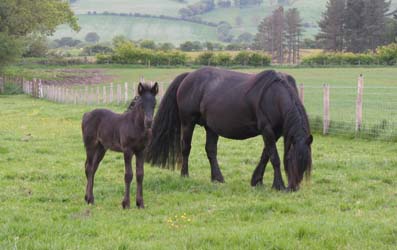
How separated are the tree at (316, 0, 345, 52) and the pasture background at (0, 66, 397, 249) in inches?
3208

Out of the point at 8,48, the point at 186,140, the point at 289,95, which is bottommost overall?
the point at 186,140

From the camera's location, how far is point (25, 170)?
11008 millimetres

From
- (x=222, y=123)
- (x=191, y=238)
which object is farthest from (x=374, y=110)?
(x=191, y=238)

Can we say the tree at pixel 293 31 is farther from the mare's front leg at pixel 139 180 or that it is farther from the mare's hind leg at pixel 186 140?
the mare's front leg at pixel 139 180

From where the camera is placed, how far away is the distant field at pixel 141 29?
16275 cm

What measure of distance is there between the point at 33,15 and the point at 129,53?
26.1m

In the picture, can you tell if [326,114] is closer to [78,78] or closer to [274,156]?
[274,156]

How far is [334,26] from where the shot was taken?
9156cm

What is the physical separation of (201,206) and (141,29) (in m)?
166

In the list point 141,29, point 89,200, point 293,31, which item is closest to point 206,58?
point 293,31

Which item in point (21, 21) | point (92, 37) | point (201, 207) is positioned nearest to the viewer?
point (201, 207)

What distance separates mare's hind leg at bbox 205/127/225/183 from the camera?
10.3 metres

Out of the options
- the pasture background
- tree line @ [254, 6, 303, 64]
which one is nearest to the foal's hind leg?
the pasture background

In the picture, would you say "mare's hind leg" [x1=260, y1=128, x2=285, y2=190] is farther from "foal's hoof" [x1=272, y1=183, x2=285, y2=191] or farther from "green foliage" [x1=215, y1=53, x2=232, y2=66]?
"green foliage" [x1=215, y1=53, x2=232, y2=66]
